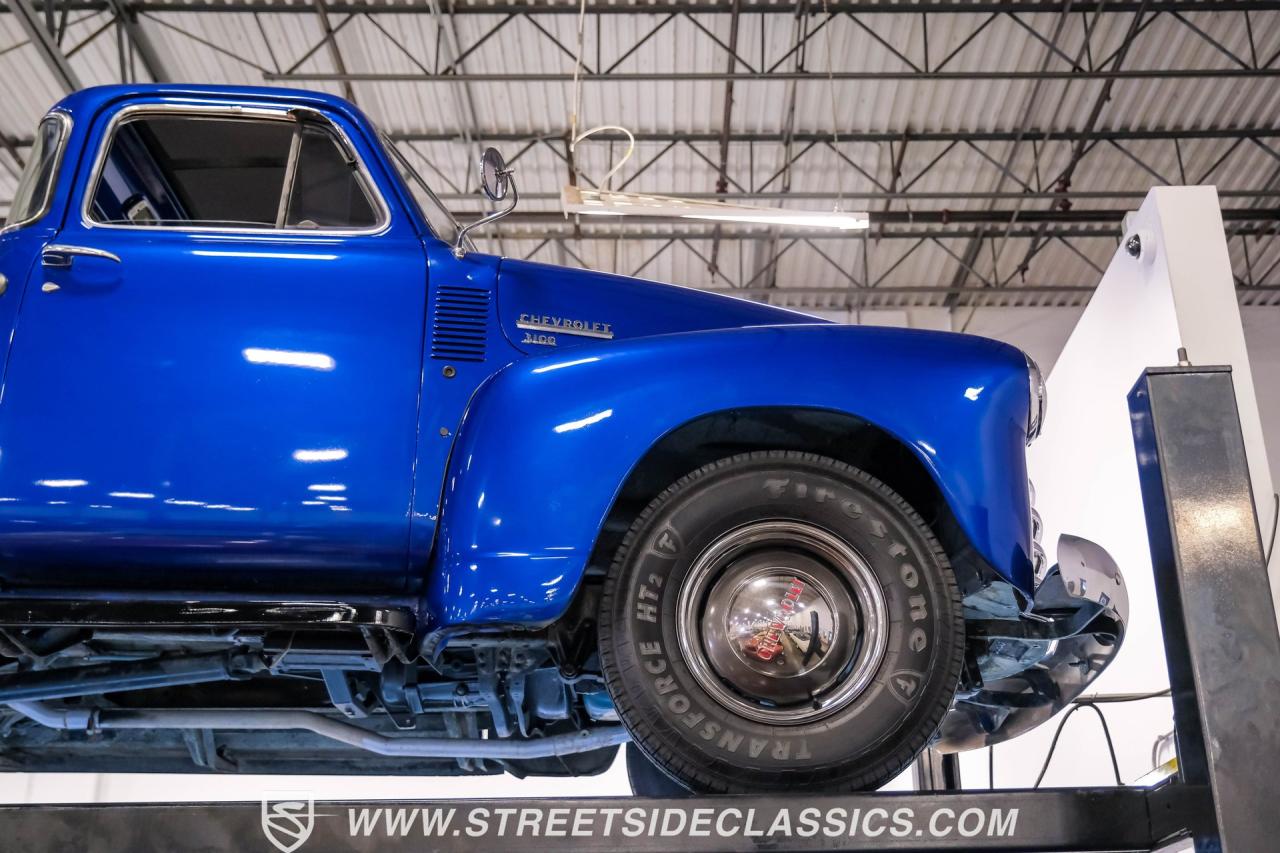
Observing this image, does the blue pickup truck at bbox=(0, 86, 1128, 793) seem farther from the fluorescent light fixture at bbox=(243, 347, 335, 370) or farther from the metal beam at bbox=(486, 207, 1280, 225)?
the metal beam at bbox=(486, 207, 1280, 225)

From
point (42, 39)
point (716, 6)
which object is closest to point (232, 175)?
point (42, 39)

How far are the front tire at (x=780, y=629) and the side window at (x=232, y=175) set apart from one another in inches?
55.1

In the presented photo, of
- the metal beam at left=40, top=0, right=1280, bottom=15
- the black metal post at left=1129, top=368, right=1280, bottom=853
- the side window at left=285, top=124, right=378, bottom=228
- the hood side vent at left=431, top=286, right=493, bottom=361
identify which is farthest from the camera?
the metal beam at left=40, top=0, right=1280, bottom=15

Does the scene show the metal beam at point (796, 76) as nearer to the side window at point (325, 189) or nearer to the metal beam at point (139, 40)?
the metal beam at point (139, 40)

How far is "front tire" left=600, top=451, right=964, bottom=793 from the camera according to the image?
2188mm

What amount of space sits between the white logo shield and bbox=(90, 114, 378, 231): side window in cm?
166

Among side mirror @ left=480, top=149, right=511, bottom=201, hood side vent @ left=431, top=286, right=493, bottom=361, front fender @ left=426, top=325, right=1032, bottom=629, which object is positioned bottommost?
front fender @ left=426, top=325, right=1032, bottom=629

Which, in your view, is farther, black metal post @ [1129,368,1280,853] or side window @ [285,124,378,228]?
side window @ [285,124,378,228]

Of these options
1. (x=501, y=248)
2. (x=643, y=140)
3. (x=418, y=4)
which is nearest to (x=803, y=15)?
(x=643, y=140)

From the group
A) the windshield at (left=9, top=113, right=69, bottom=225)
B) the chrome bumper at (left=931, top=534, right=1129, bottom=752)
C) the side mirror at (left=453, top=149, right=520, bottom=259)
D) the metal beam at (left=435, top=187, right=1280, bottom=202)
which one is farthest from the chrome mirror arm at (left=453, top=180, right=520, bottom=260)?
the metal beam at (left=435, top=187, right=1280, bottom=202)

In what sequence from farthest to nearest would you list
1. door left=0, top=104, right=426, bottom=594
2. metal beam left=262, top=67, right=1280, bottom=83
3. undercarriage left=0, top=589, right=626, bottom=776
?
1. metal beam left=262, top=67, right=1280, bottom=83
2. door left=0, top=104, right=426, bottom=594
3. undercarriage left=0, top=589, right=626, bottom=776

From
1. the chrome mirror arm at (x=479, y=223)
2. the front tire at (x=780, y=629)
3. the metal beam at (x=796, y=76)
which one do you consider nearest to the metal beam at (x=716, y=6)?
the metal beam at (x=796, y=76)

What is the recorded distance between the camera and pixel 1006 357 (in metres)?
2.62

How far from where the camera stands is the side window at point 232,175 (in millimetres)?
3100
